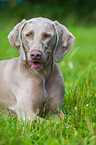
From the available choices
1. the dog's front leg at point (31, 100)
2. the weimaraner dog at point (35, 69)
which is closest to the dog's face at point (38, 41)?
the weimaraner dog at point (35, 69)

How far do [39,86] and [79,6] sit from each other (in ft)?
62.1

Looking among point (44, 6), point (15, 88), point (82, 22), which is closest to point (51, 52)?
point (15, 88)

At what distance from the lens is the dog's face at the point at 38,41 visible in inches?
99.7

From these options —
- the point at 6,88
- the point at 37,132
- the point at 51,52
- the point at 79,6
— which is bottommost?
the point at 37,132

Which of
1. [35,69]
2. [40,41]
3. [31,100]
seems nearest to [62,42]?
[40,41]

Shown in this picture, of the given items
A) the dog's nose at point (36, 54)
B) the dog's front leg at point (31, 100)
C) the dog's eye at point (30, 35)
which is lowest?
the dog's front leg at point (31, 100)

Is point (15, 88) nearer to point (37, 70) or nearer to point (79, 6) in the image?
point (37, 70)

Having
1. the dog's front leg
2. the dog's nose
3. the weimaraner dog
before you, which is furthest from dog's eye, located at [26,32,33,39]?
the dog's front leg

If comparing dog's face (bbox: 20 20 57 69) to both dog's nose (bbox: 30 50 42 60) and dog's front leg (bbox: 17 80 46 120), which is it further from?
Answer: dog's front leg (bbox: 17 80 46 120)

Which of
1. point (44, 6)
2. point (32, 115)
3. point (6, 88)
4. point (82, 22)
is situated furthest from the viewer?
point (44, 6)

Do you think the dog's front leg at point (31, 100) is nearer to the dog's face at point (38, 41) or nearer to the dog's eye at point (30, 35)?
the dog's face at point (38, 41)

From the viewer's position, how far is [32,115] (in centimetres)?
270

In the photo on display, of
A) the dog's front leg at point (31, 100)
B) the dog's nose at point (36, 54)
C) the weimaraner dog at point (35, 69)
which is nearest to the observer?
the dog's nose at point (36, 54)

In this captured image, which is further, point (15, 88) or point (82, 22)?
point (82, 22)
